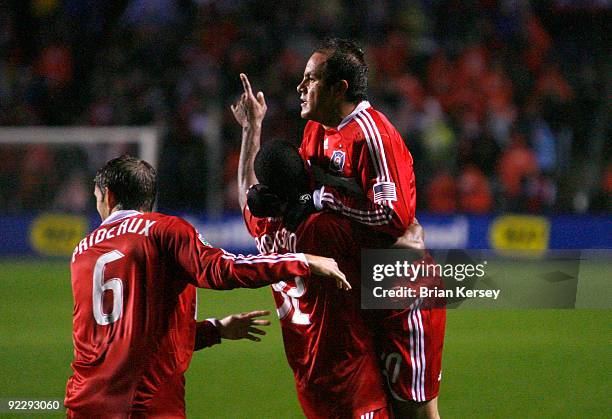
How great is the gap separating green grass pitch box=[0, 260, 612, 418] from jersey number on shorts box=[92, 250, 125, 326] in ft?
8.90

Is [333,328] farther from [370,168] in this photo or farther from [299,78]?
[299,78]

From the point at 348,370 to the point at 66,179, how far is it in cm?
981

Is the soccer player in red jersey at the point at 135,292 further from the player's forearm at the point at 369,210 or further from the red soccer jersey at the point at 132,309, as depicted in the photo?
the player's forearm at the point at 369,210

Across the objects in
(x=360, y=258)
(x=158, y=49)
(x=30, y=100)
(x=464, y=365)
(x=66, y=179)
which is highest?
(x=158, y=49)

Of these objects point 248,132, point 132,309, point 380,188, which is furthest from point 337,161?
point 132,309

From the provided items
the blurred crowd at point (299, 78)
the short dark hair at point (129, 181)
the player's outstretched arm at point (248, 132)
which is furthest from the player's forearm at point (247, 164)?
the blurred crowd at point (299, 78)

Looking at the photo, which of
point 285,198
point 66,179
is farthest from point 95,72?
point 285,198

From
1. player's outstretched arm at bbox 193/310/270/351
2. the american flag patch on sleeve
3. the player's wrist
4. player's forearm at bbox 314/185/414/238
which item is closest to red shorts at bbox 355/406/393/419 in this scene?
player's outstretched arm at bbox 193/310/270/351

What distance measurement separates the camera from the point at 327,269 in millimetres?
3488

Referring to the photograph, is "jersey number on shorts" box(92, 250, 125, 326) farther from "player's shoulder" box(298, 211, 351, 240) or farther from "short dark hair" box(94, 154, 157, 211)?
"player's shoulder" box(298, 211, 351, 240)

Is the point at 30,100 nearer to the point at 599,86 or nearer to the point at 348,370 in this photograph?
the point at 599,86

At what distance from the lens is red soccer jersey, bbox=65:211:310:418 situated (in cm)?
360

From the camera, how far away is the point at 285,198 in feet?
12.4

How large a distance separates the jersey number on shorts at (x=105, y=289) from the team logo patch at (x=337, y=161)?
0.92m
